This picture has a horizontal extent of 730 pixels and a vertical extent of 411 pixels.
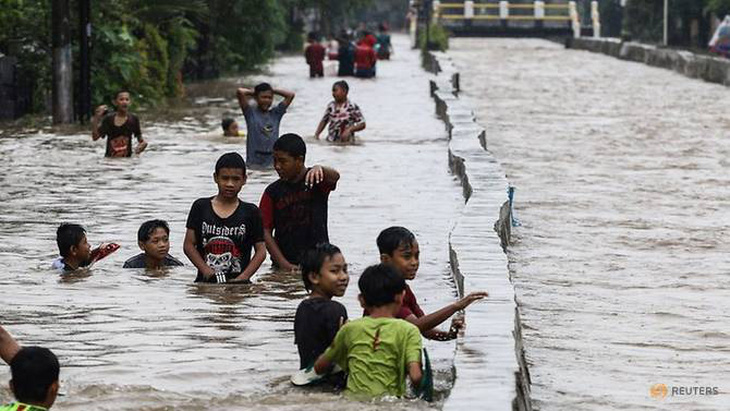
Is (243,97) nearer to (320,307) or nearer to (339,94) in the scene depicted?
(339,94)

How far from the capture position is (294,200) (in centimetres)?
1165

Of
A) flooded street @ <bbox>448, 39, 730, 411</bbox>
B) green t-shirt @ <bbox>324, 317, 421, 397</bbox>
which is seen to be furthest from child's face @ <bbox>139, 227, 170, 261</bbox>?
green t-shirt @ <bbox>324, 317, 421, 397</bbox>

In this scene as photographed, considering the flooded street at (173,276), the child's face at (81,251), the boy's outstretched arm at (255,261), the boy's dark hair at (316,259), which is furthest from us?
the child's face at (81,251)

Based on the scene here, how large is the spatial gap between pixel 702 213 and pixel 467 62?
3727 centimetres

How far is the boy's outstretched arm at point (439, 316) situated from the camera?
8.45m

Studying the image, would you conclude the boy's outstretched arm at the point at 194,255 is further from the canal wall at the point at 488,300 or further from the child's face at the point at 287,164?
the canal wall at the point at 488,300

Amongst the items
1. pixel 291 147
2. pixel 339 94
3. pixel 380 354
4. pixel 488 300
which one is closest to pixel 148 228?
pixel 291 147

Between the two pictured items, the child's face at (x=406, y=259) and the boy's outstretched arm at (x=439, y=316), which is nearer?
the boy's outstretched arm at (x=439, y=316)

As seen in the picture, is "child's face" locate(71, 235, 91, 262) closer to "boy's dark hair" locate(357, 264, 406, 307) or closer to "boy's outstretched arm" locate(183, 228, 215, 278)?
"boy's outstretched arm" locate(183, 228, 215, 278)

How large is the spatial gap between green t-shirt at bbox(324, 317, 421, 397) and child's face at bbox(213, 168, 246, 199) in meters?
3.41

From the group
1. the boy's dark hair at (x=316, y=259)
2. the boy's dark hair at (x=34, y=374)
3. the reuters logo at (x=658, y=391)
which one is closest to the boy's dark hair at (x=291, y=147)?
the boy's dark hair at (x=316, y=259)

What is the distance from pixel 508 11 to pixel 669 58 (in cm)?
3159

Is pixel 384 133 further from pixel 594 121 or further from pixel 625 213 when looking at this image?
pixel 625 213

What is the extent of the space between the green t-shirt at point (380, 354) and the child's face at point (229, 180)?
3.41m
